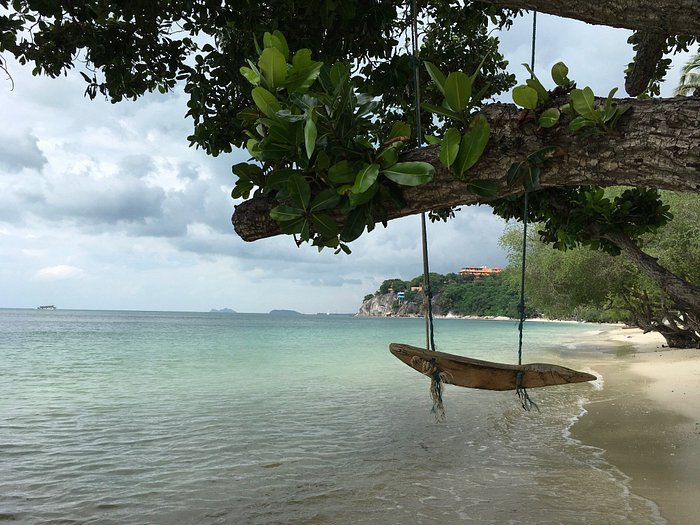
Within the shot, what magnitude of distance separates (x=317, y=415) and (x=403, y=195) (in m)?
7.78

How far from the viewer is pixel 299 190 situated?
73.6 inches

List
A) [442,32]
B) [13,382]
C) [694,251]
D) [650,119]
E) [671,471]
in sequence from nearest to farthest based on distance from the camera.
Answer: [650,119] < [671,471] < [442,32] < [13,382] < [694,251]

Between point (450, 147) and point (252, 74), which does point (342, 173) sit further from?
point (252, 74)

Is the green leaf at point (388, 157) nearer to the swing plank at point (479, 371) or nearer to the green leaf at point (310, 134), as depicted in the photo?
the green leaf at point (310, 134)

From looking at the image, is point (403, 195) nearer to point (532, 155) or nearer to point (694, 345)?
point (532, 155)

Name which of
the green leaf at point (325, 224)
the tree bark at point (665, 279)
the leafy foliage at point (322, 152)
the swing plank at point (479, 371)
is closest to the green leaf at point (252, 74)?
the leafy foliage at point (322, 152)

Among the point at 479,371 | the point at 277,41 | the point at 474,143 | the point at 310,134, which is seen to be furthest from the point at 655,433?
the point at 277,41

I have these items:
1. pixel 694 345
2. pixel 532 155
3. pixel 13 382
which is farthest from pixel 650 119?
pixel 694 345

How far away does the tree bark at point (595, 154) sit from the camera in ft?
5.59

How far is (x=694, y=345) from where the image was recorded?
19094mm

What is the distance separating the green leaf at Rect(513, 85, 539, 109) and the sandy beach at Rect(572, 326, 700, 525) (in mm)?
3665

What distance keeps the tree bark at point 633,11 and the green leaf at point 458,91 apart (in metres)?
0.46

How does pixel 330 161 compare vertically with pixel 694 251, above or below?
below

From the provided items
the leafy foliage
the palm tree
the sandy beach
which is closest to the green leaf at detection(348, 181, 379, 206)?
the leafy foliage
